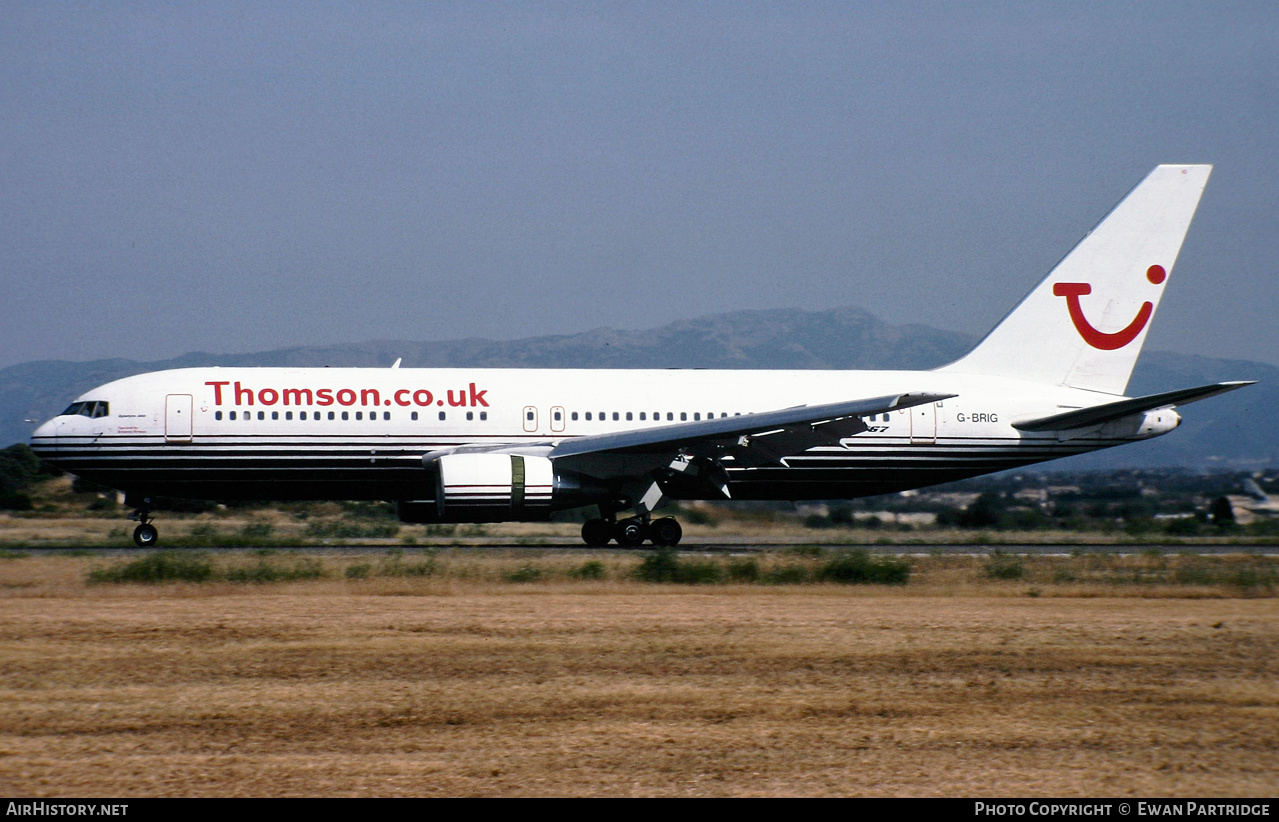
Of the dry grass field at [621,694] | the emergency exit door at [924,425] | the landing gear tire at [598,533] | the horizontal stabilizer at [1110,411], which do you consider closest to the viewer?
the dry grass field at [621,694]

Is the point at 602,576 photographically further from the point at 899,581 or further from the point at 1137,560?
the point at 1137,560

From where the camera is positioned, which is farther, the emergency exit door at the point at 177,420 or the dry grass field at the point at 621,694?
the emergency exit door at the point at 177,420

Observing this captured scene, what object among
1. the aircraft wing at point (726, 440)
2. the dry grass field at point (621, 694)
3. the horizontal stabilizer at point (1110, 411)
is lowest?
the dry grass field at point (621, 694)

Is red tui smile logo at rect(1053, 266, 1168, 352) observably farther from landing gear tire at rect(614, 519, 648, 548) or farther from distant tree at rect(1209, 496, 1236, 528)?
landing gear tire at rect(614, 519, 648, 548)

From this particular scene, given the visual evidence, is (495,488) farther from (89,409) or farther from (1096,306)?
(1096,306)

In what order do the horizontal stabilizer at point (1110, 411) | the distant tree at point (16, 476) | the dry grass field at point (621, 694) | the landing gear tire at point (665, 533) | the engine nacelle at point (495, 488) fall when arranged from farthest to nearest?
the distant tree at point (16, 476) < the landing gear tire at point (665, 533) < the horizontal stabilizer at point (1110, 411) < the engine nacelle at point (495, 488) < the dry grass field at point (621, 694)

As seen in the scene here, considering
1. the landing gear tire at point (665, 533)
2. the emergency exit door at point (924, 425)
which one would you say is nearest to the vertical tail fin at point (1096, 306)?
the emergency exit door at point (924, 425)

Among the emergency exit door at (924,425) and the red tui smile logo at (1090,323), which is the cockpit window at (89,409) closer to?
the emergency exit door at (924,425)

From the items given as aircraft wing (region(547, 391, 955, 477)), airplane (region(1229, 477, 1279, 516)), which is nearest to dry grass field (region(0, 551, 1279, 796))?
aircraft wing (region(547, 391, 955, 477))

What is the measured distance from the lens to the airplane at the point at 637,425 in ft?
76.0

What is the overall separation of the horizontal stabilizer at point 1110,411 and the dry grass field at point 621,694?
8101 mm

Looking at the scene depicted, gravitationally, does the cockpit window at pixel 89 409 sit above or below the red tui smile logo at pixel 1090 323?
below
